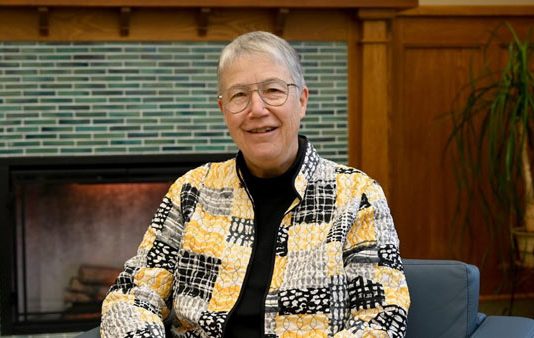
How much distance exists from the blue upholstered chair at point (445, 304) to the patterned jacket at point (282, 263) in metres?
0.16

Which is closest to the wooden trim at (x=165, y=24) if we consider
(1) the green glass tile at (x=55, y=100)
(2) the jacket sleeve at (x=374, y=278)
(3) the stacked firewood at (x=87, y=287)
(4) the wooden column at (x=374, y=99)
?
(4) the wooden column at (x=374, y=99)

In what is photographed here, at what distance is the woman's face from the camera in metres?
2.04

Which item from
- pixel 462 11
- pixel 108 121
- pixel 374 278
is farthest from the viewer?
pixel 462 11

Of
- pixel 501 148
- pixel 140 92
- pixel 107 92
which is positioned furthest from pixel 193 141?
pixel 501 148

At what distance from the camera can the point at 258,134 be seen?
2066 millimetres

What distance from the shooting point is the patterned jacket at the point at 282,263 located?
1.95 metres

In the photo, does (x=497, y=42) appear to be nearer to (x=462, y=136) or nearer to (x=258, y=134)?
(x=462, y=136)

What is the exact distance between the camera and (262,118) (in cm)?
206

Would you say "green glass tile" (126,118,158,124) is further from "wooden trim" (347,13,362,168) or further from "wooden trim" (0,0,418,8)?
"wooden trim" (347,13,362,168)

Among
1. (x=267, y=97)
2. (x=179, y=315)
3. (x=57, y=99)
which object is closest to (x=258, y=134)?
(x=267, y=97)

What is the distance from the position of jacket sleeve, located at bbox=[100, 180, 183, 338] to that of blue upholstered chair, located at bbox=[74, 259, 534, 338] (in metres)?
0.09

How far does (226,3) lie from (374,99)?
2.39 ft

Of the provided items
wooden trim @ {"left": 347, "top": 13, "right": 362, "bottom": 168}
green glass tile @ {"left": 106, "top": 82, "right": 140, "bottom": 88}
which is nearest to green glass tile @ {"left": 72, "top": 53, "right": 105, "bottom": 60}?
green glass tile @ {"left": 106, "top": 82, "right": 140, "bottom": 88}

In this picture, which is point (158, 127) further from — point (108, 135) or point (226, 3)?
point (226, 3)
